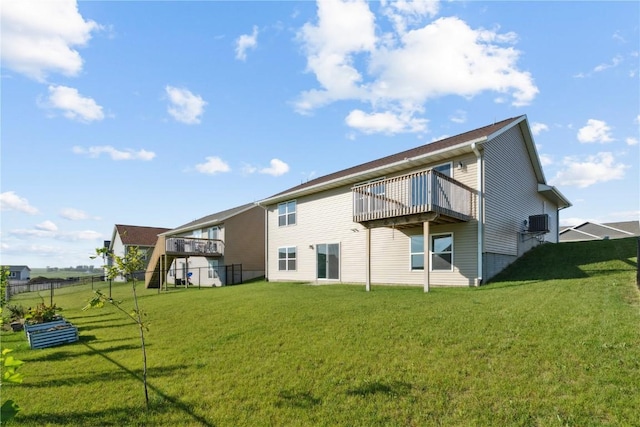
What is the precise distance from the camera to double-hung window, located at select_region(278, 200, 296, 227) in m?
20.2

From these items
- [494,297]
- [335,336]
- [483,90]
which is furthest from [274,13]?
[494,297]

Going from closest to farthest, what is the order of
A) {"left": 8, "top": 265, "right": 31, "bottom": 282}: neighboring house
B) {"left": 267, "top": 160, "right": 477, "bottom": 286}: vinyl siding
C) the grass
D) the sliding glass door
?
the grass < {"left": 267, "top": 160, "right": 477, "bottom": 286}: vinyl siding < the sliding glass door < {"left": 8, "top": 265, "right": 31, "bottom": 282}: neighboring house

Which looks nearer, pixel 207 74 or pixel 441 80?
pixel 207 74

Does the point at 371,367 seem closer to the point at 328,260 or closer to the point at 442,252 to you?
the point at 442,252

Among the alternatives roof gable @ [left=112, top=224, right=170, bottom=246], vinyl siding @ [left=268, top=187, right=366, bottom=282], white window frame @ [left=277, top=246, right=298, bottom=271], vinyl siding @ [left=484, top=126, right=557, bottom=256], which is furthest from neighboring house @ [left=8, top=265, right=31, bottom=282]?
vinyl siding @ [left=484, top=126, right=557, bottom=256]

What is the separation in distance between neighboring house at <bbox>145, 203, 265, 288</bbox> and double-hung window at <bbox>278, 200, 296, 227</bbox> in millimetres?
5417

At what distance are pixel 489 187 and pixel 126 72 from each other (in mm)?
11802

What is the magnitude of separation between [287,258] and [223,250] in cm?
684

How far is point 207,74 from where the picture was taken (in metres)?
11.3

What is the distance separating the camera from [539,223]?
1505 cm

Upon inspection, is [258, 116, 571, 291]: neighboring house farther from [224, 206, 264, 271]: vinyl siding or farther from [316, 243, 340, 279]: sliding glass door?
[224, 206, 264, 271]: vinyl siding

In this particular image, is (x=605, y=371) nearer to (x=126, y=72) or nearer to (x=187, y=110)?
(x=126, y=72)

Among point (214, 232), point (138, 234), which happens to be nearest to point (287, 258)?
point (214, 232)

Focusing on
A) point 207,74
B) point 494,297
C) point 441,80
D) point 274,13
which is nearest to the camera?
point 494,297
